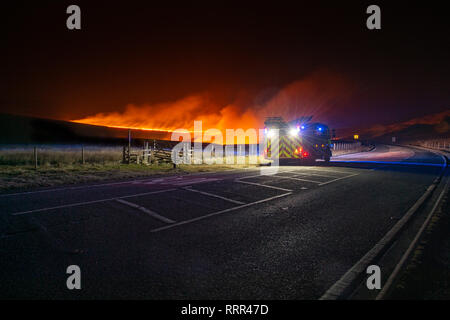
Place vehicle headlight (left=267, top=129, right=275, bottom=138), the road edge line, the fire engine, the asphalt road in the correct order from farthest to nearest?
1. vehicle headlight (left=267, top=129, right=275, bottom=138)
2. the fire engine
3. the asphalt road
4. the road edge line

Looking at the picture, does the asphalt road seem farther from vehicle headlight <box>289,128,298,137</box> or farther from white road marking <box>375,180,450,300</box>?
vehicle headlight <box>289,128,298,137</box>

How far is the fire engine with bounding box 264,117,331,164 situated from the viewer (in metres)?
19.7

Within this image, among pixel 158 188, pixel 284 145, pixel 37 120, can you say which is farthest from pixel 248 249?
pixel 37 120

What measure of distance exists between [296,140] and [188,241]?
16742mm

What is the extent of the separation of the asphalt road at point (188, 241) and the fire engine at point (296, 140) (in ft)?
37.3

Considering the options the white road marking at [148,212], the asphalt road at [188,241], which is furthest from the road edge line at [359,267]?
the white road marking at [148,212]

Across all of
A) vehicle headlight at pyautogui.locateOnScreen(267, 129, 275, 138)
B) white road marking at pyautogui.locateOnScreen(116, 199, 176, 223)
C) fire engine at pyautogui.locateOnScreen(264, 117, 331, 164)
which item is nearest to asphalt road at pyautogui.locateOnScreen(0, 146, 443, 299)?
white road marking at pyautogui.locateOnScreen(116, 199, 176, 223)

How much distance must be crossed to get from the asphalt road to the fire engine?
1137 centimetres

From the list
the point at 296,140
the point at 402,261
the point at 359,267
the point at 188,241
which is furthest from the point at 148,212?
the point at 296,140

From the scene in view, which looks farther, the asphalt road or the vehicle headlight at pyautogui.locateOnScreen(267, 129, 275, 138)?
the vehicle headlight at pyautogui.locateOnScreen(267, 129, 275, 138)

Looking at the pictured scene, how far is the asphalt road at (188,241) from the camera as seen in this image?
120 inches

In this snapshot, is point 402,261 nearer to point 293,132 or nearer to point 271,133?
point 293,132

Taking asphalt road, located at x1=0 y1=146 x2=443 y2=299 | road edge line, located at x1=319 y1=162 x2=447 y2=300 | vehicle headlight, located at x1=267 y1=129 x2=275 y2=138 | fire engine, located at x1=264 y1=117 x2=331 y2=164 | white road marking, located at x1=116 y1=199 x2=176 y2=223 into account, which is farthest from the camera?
vehicle headlight, located at x1=267 y1=129 x2=275 y2=138

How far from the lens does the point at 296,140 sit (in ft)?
64.8
